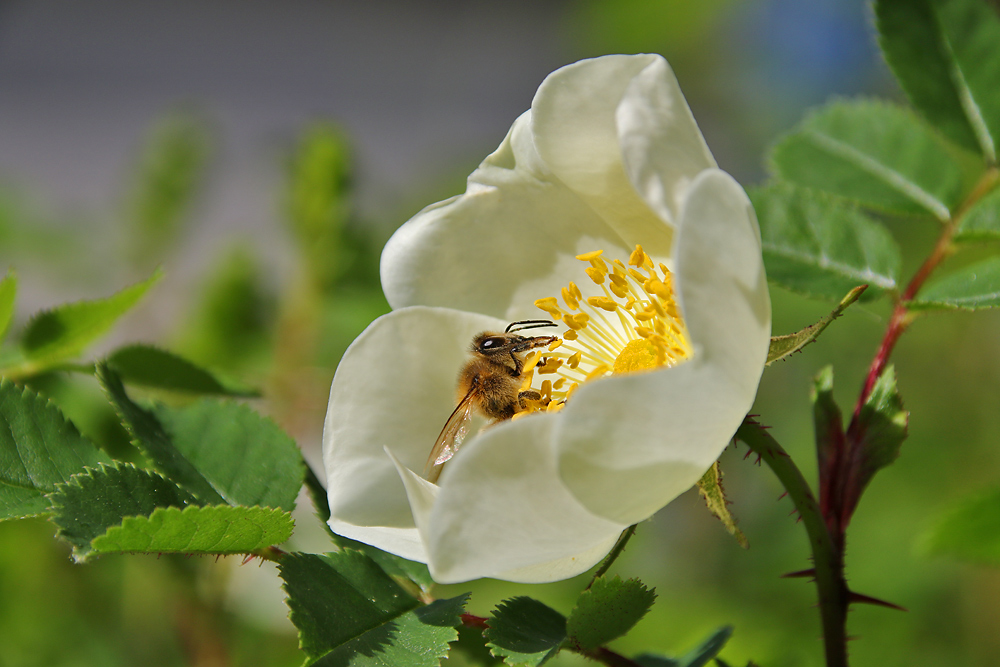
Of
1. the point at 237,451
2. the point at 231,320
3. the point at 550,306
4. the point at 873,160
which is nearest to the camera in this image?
the point at 237,451

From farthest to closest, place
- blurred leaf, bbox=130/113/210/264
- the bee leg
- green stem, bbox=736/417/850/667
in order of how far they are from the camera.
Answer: blurred leaf, bbox=130/113/210/264
the bee leg
green stem, bbox=736/417/850/667

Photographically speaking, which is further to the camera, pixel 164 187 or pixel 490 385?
pixel 164 187

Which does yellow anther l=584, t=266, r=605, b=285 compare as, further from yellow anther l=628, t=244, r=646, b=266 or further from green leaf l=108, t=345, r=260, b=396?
green leaf l=108, t=345, r=260, b=396

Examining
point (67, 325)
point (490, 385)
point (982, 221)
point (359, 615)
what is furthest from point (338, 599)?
point (982, 221)

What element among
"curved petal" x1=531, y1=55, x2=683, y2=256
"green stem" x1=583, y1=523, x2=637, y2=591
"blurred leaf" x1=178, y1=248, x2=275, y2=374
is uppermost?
"curved petal" x1=531, y1=55, x2=683, y2=256

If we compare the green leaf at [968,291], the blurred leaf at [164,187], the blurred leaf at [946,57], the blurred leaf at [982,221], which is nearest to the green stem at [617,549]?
the green leaf at [968,291]

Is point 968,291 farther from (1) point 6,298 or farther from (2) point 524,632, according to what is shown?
(1) point 6,298

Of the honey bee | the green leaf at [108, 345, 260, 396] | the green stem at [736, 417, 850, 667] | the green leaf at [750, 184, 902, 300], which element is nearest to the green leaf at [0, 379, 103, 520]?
the green leaf at [108, 345, 260, 396]
